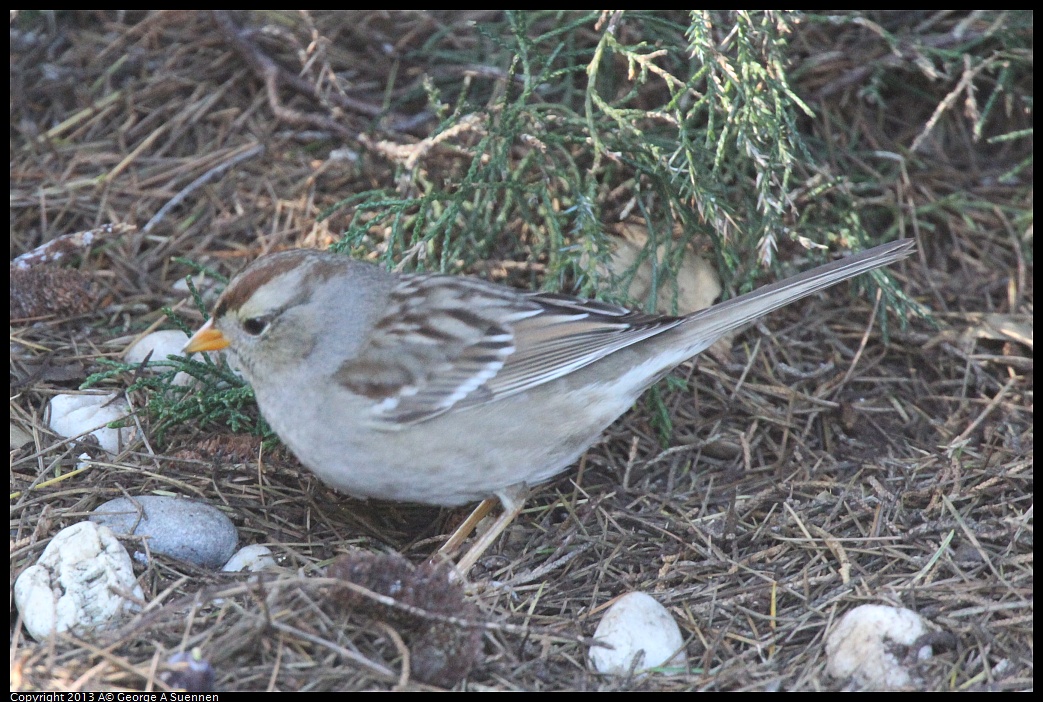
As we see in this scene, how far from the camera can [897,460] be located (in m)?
3.88

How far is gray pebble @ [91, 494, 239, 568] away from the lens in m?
3.34

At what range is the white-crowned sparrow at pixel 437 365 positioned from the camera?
3.43 m

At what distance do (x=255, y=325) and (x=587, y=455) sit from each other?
4.50ft

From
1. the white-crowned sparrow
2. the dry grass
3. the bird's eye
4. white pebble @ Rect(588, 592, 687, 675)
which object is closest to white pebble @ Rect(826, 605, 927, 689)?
the dry grass

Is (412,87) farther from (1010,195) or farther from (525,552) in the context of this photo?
(1010,195)

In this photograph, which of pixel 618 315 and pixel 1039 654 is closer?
pixel 1039 654

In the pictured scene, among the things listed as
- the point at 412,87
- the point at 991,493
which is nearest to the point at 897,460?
the point at 991,493

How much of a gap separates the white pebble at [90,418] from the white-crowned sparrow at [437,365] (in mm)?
606

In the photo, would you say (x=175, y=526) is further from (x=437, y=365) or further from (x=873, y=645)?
(x=873, y=645)

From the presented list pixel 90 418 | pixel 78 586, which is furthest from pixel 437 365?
pixel 90 418

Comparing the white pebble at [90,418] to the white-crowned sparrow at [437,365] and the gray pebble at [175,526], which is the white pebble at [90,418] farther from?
the white-crowned sparrow at [437,365]

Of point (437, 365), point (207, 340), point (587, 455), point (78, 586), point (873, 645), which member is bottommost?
point (587, 455)

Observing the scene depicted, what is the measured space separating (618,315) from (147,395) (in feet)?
6.01

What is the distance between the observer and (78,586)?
297 centimetres
